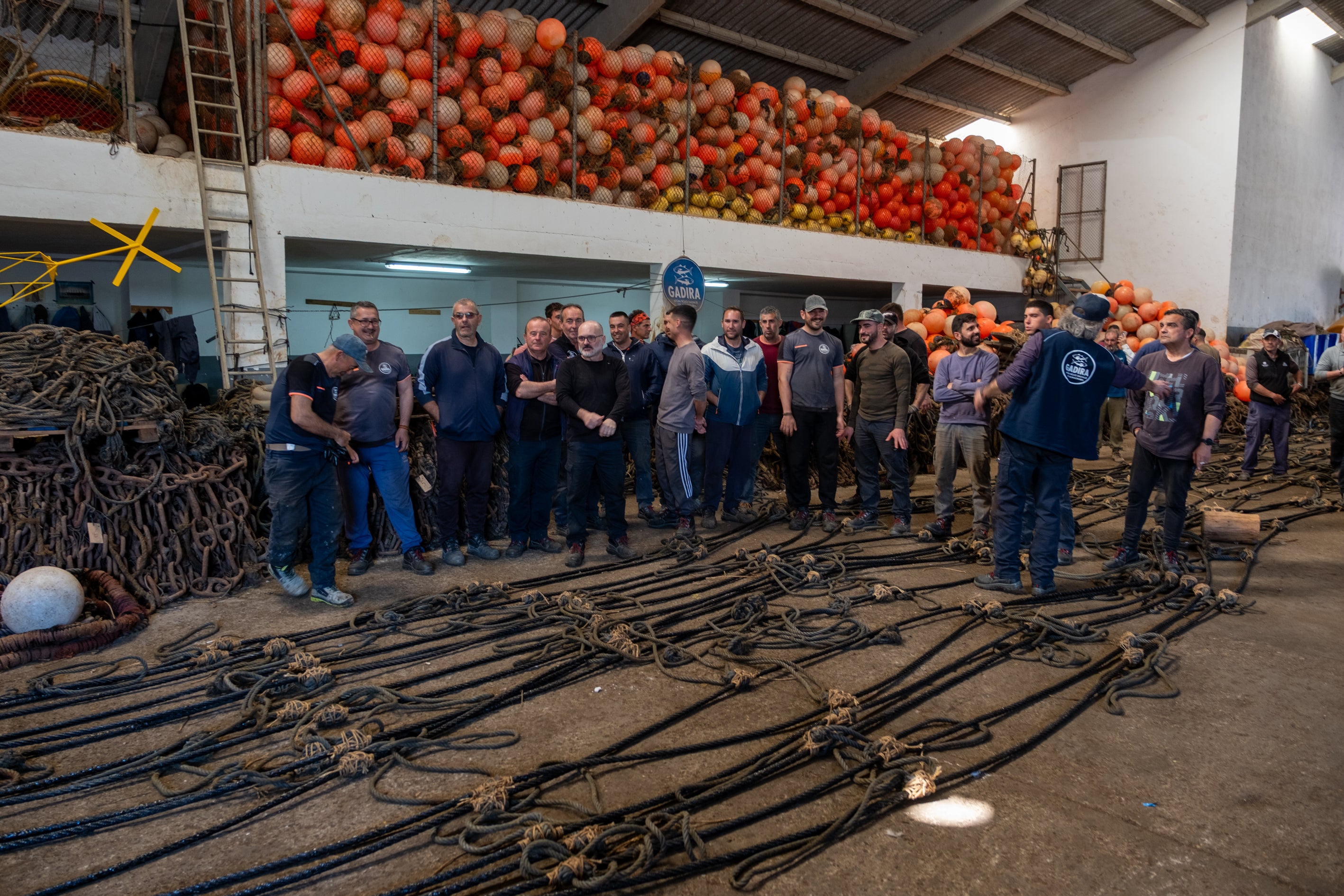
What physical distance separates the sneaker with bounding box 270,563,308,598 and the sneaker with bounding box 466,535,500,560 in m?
1.27

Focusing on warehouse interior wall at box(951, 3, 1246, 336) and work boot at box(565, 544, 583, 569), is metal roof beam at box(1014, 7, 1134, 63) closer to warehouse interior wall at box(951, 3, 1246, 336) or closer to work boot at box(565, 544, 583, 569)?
warehouse interior wall at box(951, 3, 1246, 336)

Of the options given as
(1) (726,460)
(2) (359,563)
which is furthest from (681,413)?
(2) (359,563)

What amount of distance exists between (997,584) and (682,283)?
586 centimetres

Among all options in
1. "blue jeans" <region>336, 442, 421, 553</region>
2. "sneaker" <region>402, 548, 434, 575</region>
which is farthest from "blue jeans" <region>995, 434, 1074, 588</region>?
"blue jeans" <region>336, 442, 421, 553</region>

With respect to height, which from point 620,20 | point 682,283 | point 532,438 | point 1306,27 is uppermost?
point 1306,27

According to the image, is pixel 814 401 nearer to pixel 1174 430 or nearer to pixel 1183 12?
pixel 1174 430

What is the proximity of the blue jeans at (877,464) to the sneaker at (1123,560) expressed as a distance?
1.55 m

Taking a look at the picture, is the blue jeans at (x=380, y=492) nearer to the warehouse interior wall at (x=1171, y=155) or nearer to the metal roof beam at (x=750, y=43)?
the metal roof beam at (x=750, y=43)

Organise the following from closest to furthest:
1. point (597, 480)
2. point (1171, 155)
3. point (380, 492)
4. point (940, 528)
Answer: point (380, 492)
point (597, 480)
point (940, 528)
point (1171, 155)

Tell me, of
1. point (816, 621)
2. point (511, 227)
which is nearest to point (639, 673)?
point (816, 621)

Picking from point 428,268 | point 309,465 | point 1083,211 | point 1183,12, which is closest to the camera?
point 309,465

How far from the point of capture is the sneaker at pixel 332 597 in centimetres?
507

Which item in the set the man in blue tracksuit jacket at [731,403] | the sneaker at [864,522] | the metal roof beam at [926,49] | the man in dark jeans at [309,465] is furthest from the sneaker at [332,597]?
the metal roof beam at [926,49]

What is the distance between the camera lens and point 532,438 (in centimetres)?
613
